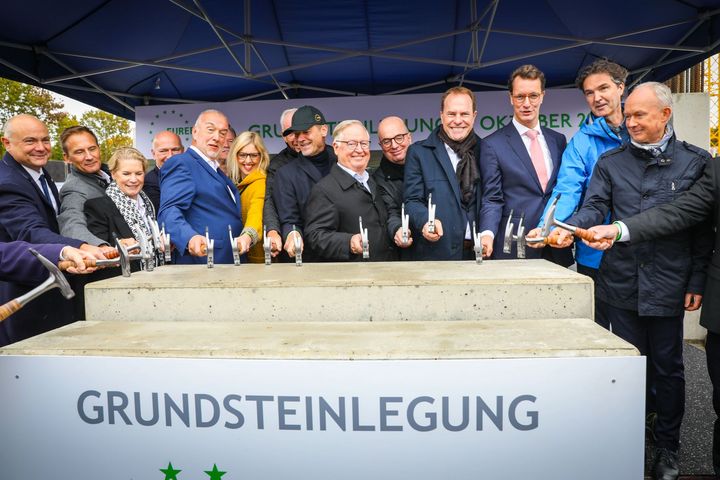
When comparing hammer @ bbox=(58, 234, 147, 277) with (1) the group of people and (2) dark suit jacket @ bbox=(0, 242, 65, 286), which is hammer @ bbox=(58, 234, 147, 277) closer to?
(1) the group of people

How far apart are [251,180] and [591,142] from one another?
1.94 meters

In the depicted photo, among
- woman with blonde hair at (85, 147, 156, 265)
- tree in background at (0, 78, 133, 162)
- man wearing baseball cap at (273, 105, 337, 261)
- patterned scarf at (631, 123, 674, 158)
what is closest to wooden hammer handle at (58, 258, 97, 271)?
woman with blonde hair at (85, 147, 156, 265)

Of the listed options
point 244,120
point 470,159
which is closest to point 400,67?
point 244,120

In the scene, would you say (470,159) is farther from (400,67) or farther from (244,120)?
(244,120)

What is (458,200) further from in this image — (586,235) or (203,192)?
(203,192)

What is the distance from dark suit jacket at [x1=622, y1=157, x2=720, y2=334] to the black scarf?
2.77 ft

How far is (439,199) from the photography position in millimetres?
2771

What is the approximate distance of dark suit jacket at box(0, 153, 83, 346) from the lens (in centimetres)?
237

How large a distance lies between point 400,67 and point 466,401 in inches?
227

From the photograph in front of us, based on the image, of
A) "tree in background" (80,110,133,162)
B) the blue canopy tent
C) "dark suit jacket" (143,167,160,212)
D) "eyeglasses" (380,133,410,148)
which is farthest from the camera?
"tree in background" (80,110,133,162)

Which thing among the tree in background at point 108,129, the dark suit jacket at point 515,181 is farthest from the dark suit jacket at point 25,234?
the tree in background at point 108,129

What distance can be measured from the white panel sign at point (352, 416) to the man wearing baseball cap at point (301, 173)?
165 centimetres

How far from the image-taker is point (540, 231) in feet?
6.42

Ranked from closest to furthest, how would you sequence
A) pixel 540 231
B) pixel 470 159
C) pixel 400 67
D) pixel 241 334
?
pixel 241 334, pixel 540 231, pixel 470 159, pixel 400 67
